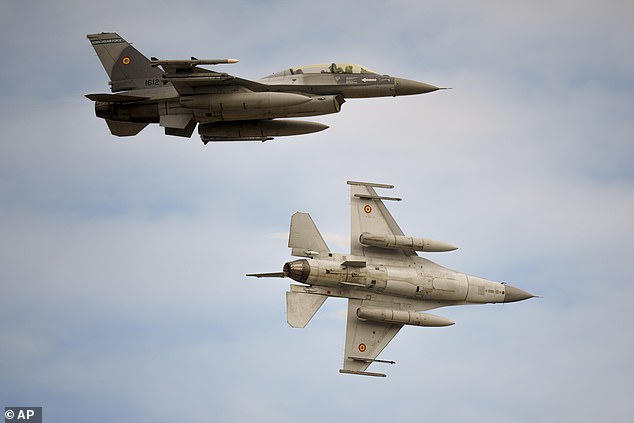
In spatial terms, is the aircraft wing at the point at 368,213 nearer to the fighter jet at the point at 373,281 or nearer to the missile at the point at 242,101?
the fighter jet at the point at 373,281

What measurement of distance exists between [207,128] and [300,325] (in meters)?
8.12

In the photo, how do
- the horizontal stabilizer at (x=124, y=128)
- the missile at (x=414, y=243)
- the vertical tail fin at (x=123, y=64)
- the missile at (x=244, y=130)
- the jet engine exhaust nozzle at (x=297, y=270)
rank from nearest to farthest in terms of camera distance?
the jet engine exhaust nozzle at (x=297, y=270), the missile at (x=414, y=243), the missile at (x=244, y=130), the horizontal stabilizer at (x=124, y=128), the vertical tail fin at (x=123, y=64)

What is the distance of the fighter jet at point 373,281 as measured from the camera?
41562mm

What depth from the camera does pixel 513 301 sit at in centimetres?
4416

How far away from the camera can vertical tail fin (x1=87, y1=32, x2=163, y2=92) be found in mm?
44938

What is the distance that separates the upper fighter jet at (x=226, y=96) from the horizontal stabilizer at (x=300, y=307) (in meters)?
6.25

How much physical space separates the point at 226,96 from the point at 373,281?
8203 mm

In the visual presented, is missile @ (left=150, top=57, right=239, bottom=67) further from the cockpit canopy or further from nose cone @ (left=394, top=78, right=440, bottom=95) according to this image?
nose cone @ (left=394, top=78, right=440, bottom=95)

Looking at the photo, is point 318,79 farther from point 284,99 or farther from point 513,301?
point 513,301

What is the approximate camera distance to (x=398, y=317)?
140 ft

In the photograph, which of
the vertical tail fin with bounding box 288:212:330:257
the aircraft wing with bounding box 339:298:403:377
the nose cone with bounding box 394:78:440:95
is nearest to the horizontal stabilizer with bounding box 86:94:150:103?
the vertical tail fin with bounding box 288:212:330:257

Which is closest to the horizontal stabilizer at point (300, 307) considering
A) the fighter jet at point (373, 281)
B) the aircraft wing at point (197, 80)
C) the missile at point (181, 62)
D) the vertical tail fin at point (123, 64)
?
the fighter jet at point (373, 281)

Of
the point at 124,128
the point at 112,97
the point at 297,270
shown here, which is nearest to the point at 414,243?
the point at 297,270

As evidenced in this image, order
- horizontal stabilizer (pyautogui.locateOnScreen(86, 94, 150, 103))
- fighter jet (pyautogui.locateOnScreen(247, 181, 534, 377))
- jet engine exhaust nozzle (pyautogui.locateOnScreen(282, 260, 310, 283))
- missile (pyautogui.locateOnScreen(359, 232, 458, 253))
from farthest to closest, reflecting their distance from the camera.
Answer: horizontal stabilizer (pyautogui.locateOnScreen(86, 94, 150, 103)) < missile (pyautogui.locateOnScreen(359, 232, 458, 253)) < fighter jet (pyautogui.locateOnScreen(247, 181, 534, 377)) < jet engine exhaust nozzle (pyautogui.locateOnScreen(282, 260, 310, 283))
